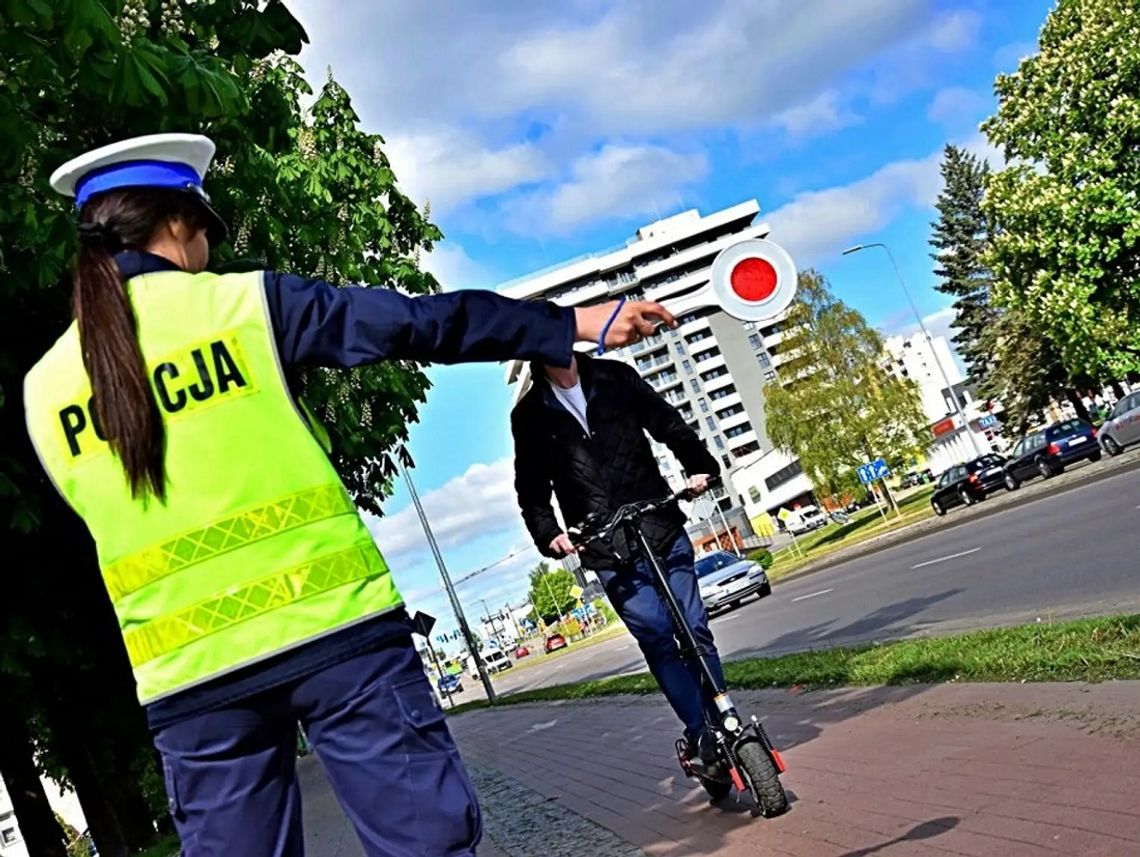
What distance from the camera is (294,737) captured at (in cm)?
245

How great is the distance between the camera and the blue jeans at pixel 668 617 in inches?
222

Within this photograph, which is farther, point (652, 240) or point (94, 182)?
point (652, 240)

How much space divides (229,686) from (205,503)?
341 mm

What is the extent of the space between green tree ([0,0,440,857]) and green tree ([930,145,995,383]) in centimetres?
6128

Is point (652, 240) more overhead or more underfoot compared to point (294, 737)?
more overhead

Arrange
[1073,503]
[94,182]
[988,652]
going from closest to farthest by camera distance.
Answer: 1. [94,182]
2. [988,652]
3. [1073,503]

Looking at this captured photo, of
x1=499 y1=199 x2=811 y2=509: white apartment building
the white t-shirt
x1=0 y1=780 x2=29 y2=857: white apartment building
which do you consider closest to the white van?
x1=499 y1=199 x2=811 y2=509: white apartment building

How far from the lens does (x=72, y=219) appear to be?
643cm

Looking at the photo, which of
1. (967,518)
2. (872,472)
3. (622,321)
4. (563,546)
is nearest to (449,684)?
(872,472)

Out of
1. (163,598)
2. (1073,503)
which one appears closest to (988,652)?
(163,598)

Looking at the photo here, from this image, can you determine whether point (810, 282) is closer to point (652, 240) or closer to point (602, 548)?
point (602, 548)

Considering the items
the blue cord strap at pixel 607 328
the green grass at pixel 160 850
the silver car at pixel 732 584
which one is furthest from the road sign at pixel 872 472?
the blue cord strap at pixel 607 328

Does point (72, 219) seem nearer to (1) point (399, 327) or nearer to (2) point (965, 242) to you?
(1) point (399, 327)

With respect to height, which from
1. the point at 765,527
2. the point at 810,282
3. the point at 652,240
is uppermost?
the point at 652,240
